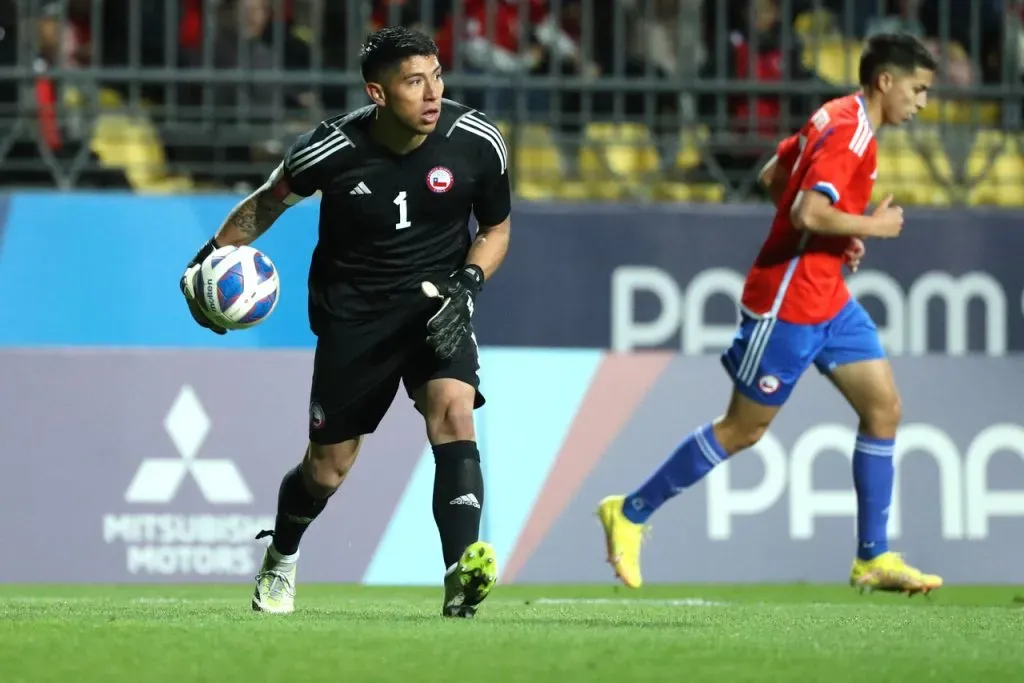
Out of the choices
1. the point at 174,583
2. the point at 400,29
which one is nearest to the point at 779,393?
the point at 400,29

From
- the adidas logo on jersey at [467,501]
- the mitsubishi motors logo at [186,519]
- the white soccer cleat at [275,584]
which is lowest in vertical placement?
the mitsubishi motors logo at [186,519]

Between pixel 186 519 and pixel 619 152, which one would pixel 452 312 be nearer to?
pixel 186 519

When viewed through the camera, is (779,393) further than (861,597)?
No

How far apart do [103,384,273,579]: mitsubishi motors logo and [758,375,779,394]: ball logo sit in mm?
2829

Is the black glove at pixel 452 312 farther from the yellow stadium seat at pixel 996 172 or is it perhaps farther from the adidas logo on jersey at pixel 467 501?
the yellow stadium seat at pixel 996 172

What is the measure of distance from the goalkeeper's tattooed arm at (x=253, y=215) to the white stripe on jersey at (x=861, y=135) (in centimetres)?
272

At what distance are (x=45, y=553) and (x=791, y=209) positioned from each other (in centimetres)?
423

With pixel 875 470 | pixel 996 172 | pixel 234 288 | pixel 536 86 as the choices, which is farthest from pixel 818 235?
pixel 996 172

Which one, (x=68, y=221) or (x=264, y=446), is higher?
(x=68, y=221)

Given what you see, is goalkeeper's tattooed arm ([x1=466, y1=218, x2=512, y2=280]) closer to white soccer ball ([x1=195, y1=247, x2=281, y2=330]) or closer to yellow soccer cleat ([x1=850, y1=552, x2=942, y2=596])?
white soccer ball ([x1=195, y1=247, x2=281, y2=330])

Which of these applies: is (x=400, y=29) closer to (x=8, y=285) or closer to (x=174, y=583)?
(x=174, y=583)

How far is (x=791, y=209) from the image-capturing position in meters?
8.79

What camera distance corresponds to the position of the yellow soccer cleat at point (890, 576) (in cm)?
863

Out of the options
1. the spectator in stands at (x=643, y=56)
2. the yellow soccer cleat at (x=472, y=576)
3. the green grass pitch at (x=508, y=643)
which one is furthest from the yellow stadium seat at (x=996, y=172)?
the yellow soccer cleat at (x=472, y=576)
